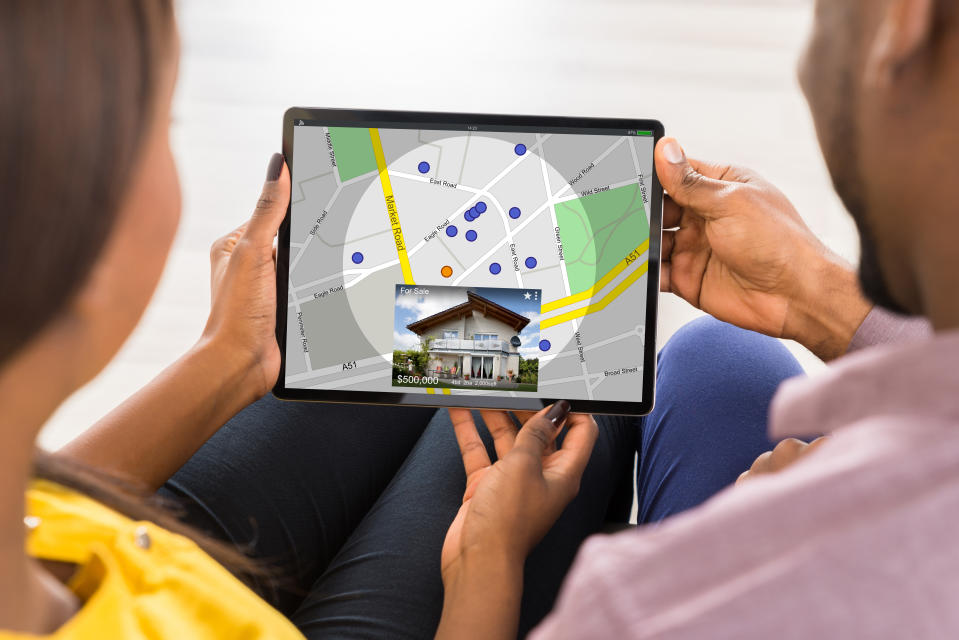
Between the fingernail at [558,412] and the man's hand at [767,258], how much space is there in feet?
0.90

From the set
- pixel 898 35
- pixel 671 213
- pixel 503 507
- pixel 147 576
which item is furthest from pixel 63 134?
pixel 671 213

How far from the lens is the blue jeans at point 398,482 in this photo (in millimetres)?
866

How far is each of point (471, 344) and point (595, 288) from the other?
0.18m

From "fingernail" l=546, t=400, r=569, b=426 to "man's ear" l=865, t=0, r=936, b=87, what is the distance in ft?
1.90

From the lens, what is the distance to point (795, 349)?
160 cm

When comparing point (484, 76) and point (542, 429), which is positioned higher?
point (484, 76)

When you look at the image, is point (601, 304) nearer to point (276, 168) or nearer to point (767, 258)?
point (767, 258)

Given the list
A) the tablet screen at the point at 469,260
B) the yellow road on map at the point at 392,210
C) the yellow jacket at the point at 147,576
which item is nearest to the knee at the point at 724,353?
the tablet screen at the point at 469,260

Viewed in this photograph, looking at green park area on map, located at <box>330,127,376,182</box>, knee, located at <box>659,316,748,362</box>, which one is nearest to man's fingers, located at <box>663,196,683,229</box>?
knee, located at <box>659,316,748,362</box>

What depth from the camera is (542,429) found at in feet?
3.15

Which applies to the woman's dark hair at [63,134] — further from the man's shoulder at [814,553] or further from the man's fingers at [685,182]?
the man's fingers at [685,182]

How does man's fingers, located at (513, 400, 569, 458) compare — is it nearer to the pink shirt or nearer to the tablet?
the tablet

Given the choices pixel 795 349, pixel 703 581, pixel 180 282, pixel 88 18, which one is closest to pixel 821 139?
pixel 703 581

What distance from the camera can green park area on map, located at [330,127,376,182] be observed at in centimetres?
100
